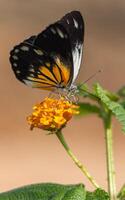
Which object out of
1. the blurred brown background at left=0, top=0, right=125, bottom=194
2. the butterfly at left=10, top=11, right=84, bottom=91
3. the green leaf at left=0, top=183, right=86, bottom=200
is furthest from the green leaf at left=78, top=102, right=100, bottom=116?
the blurred brown background at left=0, top=0, right=125, bottom=194

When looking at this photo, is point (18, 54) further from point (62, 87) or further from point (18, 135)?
point (18, 135)

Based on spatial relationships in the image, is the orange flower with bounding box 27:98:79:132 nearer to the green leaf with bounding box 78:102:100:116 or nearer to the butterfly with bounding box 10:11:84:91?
the green leaf with bounding box 78:102:100:116

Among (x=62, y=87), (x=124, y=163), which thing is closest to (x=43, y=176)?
(x=124, y=163)

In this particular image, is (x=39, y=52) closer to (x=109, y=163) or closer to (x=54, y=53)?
(x=54, y=53)

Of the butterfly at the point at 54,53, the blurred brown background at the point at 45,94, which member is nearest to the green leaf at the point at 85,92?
the butterfly at the point at 54,53

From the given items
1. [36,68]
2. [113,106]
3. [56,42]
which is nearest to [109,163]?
[113,106]

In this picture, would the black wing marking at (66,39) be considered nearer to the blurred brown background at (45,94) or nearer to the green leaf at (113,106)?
the green leaf at (113,106)
